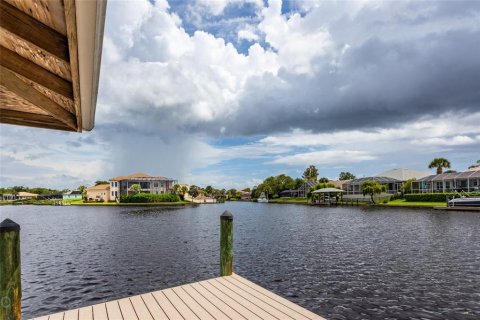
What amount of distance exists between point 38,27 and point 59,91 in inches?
52.0

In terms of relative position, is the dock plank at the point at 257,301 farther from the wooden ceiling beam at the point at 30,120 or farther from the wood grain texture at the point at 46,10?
the wood grain texture at the point at 46,10

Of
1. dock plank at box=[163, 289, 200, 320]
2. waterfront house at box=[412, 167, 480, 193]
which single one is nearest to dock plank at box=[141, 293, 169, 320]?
dock plank at box=[163, 289, 200, 320]

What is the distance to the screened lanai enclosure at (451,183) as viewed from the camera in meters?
56.9

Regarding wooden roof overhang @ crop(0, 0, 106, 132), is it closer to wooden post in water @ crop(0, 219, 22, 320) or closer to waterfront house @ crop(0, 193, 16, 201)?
wooden post in water @ crop(0, 219, 22, 320)

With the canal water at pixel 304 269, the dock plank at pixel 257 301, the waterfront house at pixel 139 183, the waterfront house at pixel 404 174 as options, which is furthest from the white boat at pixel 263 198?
the dock plank at pixel 257 301

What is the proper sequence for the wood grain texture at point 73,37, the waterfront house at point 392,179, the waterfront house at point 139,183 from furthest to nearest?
the waterfront house at point 139,183, the waterfront house at point 392,179, the wood grain texture at point 73,37

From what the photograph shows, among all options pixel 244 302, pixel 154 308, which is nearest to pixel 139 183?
pixel 154 308

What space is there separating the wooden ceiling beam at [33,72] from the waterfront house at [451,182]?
71773 millimetres

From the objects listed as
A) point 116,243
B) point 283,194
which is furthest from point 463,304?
point 283,194

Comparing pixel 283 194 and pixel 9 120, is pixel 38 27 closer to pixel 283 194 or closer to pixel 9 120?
pixel 9 120

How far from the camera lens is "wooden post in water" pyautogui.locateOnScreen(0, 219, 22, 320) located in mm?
4041

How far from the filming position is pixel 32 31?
6.92ft

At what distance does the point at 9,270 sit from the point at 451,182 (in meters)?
76.3

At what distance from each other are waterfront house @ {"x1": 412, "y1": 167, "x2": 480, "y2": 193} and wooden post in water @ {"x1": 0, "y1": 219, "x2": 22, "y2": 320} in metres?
71.9
